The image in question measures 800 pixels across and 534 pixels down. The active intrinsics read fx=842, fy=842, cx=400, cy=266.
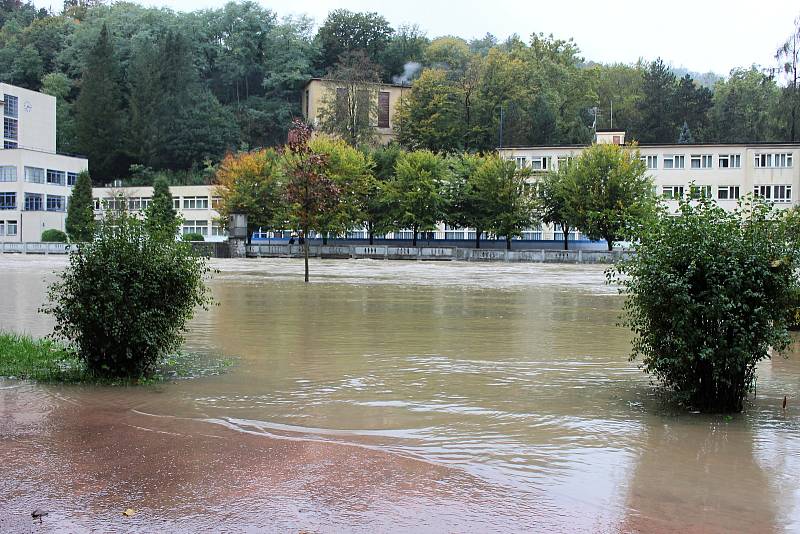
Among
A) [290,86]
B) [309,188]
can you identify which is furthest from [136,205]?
[290,86]

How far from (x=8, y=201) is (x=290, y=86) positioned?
149 feet

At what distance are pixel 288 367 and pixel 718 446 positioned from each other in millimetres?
6478

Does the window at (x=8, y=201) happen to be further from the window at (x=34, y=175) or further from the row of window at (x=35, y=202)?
the window at (x=34, y=175)

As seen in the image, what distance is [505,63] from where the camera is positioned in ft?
341

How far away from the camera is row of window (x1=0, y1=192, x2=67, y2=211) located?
9650cm

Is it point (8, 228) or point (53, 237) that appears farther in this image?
point (8, 228)

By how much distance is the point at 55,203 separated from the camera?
10169cm

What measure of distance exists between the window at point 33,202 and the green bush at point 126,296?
94.4m

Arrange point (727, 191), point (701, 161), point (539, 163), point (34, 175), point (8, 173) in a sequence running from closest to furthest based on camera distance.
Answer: point (727, 191)
point (701, 161)
point (539, 163)
point (8, 173)
point (34, 175)

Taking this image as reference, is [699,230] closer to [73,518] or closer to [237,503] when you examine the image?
[237,503]

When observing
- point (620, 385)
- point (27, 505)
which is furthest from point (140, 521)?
point (620, 385)

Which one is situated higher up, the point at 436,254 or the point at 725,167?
the point at 725,167

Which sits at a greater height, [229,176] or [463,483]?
[229,176]

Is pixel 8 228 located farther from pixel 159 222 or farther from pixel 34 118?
pixel 159 222
